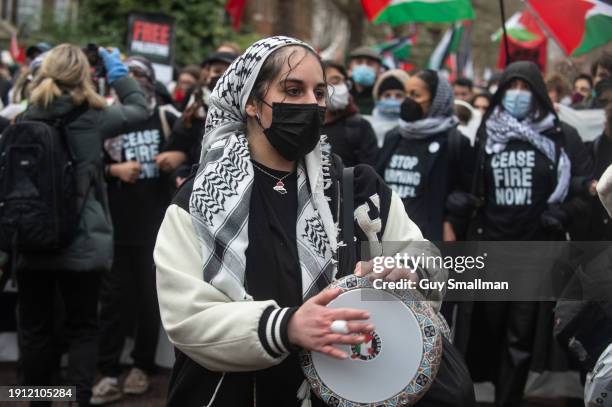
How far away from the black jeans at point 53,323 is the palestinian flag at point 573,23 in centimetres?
345

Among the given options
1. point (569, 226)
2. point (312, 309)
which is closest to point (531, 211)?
point (569, 226)

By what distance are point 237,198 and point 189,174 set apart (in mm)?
2020

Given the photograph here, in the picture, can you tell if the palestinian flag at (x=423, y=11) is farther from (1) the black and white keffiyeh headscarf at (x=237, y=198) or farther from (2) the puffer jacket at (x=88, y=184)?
(1) the black and white keffiyeh headscarf at (x=237, y=198)

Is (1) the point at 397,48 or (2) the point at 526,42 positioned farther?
(1) the point at 397,48

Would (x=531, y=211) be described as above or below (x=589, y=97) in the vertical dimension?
below

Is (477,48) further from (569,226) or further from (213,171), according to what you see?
(213,171)

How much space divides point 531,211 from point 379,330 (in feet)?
10.3

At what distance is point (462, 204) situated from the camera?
5613mm

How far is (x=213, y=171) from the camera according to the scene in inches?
108

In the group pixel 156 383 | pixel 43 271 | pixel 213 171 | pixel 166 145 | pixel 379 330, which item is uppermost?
pixel 213 171

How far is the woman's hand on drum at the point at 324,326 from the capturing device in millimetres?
2391

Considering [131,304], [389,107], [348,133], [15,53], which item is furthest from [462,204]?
[15,53]

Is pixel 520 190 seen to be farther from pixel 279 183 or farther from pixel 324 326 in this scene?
pixel 324 326

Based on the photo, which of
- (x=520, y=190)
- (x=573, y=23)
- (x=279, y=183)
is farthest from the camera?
(x=573, y=23)
